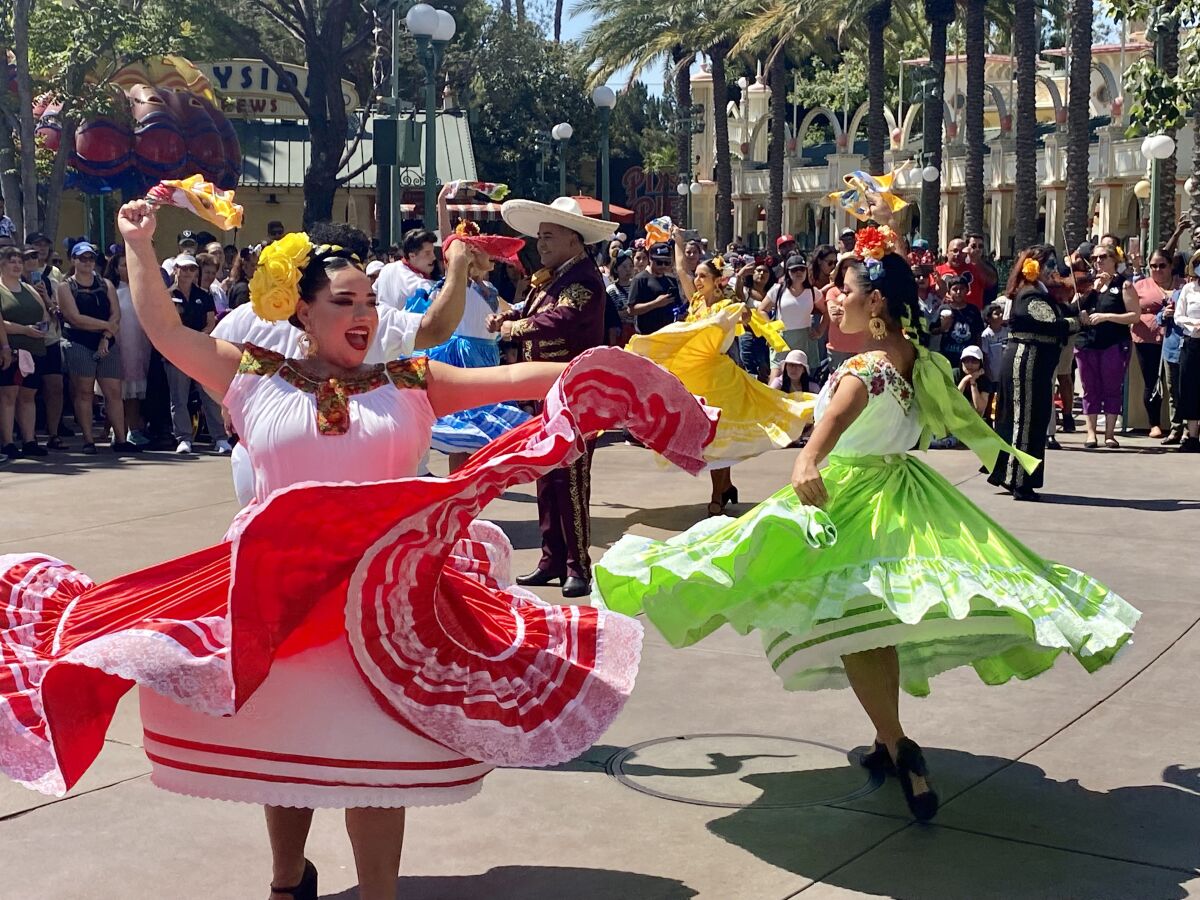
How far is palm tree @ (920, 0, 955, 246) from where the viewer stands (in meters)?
33.3

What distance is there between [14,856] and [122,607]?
1.30 meters

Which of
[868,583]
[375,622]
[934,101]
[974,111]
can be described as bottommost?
[868,583]

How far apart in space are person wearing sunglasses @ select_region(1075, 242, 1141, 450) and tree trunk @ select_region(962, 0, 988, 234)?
649 inches

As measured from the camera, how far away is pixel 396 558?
350 cm

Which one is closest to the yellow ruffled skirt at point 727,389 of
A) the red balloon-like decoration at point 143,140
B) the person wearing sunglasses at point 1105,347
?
the person wearing sunglasses at point 1105,347

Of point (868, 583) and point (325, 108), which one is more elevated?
point (325, 108)

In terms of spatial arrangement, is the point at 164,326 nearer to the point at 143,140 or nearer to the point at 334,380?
the point at 334,380

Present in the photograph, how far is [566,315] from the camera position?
313 inches

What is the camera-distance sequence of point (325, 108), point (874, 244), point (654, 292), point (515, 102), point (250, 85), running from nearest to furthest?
point (874, 244)
point (654, 292)
point (325, 108)
point (250, 85)
point (515, 102)

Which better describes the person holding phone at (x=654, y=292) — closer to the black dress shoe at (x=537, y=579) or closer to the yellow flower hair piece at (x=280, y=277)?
the black dress shoe at (x=537, y=579)

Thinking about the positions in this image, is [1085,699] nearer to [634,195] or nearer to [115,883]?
[115,883]

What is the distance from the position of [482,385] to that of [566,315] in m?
3.96

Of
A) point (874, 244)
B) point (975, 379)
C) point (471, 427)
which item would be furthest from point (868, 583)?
point (975, 379)

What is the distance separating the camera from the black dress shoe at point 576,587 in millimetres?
7988
